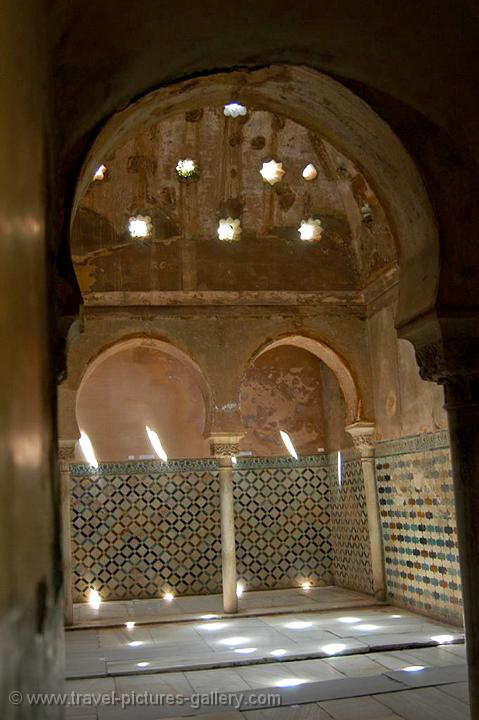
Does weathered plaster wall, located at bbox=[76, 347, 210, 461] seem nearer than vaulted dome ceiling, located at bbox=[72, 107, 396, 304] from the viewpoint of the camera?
No

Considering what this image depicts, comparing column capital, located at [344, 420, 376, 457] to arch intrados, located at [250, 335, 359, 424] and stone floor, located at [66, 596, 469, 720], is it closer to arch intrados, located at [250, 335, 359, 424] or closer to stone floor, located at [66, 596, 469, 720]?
arch intrados, located at [250, 335, 359, 424]

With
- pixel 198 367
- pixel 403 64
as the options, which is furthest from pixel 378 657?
pixel 403 64

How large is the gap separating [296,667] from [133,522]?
21.5 ft

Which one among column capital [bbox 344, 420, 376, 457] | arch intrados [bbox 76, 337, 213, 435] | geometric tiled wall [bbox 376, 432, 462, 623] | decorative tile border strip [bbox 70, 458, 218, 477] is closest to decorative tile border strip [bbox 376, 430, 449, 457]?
geometric tiled wall [bbox 376, 432, 462, 623]

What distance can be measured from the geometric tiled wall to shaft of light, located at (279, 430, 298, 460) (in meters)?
3.06

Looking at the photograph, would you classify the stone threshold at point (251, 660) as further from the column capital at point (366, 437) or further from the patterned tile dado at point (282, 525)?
the patterned tile dado at point (282, 525)

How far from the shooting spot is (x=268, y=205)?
11.4 m

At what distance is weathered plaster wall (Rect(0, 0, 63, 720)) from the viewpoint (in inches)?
63.2

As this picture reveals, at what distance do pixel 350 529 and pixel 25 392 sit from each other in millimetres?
11369

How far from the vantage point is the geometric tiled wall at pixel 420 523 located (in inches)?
358

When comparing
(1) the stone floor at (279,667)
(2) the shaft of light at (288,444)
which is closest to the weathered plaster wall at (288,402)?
(2) the shaft of light at (288,444)

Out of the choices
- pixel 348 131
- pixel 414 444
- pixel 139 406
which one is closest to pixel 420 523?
pixel 414 444

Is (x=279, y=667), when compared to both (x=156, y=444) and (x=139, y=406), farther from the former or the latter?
(x=139, y=406)

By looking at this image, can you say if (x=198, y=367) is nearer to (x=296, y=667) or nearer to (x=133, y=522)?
(x=133, y=522)
